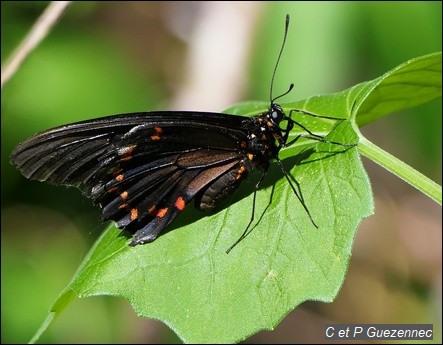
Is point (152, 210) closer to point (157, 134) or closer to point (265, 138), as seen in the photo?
point (157, 134)

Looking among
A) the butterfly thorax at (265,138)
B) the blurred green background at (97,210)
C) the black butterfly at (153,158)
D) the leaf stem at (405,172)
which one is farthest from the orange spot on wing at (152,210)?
the blurred green background at (97,210)

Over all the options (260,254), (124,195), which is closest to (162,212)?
(124,195)

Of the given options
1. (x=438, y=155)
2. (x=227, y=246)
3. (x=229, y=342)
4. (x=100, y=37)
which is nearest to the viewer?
(x=229, y=342)

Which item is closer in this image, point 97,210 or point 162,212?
point 162,212

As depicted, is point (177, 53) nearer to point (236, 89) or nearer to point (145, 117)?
point (236, 89)

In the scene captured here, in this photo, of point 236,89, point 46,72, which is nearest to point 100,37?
point 46,72

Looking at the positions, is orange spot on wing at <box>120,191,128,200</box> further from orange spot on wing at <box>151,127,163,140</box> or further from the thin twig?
the thin twig
